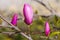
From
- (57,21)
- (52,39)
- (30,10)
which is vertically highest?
(30,10)

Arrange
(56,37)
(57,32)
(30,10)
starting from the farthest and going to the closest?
(56,37) → (57,32) → (30,10)

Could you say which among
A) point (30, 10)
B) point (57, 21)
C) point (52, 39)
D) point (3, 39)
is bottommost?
point (3, 39)

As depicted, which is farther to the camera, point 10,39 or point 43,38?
point 10,39

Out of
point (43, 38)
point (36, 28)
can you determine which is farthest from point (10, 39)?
point (43, 38)

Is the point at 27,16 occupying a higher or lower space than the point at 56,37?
higher

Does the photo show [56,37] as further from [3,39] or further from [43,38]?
[3,39]

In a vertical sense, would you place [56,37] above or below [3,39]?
above

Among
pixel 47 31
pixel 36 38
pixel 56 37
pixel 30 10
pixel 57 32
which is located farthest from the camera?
pixel 36 38

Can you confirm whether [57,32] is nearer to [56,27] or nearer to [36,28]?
[56,27]

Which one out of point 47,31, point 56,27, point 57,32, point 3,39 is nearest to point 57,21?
point 56,27
